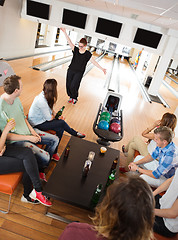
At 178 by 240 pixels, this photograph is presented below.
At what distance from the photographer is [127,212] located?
2.40 ft

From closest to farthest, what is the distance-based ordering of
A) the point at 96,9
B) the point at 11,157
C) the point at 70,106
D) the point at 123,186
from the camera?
1. the point at 123,186
2. the point at 11,157
3. the point at 70,106
4. the point at 96,9

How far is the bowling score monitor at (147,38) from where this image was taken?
6430mm

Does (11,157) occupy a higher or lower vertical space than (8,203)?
higher

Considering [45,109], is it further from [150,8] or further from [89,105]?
[150,8]

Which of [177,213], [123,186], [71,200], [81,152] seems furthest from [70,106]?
[123,186]

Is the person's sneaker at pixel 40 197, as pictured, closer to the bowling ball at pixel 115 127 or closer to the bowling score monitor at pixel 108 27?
the bowling ball at pixel 115 127

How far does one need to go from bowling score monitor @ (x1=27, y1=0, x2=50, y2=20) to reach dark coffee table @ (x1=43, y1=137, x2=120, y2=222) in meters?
5.85

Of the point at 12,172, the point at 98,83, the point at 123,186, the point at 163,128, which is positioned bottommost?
the point at 98,83

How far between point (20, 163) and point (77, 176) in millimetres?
512

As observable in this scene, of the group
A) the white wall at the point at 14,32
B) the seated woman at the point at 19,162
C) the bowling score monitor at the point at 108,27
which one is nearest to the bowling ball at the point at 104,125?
the seated woman at the point at 19,162

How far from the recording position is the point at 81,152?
2174 millimetres

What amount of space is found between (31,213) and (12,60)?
21.1 ft

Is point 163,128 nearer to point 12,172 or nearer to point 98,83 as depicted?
point 12,172

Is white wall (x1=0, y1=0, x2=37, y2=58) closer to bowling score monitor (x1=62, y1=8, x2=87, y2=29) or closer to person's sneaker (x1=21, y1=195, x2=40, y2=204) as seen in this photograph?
bowling score monitor (x1=62, y1=8, x2=87, y2=29)
